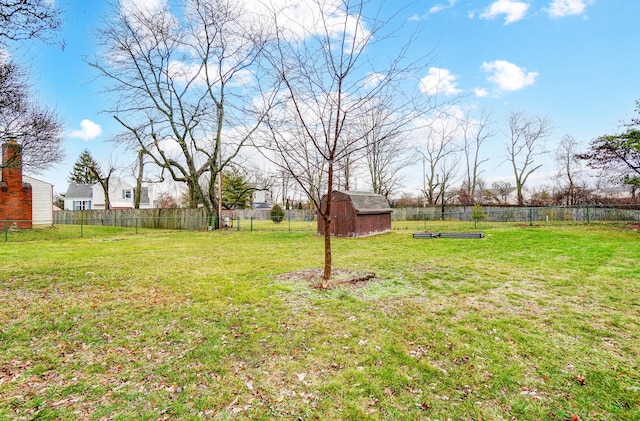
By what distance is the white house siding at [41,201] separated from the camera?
62.5 ft

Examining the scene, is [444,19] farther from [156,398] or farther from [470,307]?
[156,398]

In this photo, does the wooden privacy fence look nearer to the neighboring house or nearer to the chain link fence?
the chain link fence

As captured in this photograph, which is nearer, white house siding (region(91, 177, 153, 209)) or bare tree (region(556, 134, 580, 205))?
bare tree (region(556, 134, 580, 205))

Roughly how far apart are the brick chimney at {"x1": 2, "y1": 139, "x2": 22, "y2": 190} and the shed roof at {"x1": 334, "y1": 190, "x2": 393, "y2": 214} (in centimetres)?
1559

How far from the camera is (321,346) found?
3.10m

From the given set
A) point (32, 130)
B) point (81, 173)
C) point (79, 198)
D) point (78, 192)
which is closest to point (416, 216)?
point (32, 130)

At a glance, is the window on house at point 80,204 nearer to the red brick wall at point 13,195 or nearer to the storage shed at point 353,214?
the red brick wall at point 13,195

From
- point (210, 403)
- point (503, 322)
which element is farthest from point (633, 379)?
point (210, 403)

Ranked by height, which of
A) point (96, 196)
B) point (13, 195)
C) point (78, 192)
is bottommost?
point (13, 195)

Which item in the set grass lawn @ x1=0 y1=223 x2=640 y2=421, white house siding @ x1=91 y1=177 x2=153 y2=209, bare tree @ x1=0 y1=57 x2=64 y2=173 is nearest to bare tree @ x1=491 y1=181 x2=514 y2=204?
grass lawn @ x1=0 y1=223 x2=640 y2=421

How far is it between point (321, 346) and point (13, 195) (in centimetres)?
2112

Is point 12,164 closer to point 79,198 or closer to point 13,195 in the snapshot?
point 13,195

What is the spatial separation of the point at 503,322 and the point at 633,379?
1.24 meters

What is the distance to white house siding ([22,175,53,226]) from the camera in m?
19.0
